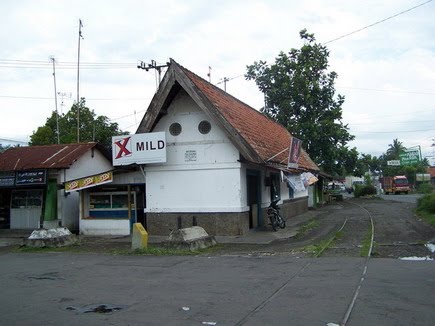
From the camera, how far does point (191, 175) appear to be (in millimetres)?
18531

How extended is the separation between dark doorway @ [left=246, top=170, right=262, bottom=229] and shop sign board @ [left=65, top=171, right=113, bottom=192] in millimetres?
6065

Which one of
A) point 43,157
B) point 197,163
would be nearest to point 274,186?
point 197,163

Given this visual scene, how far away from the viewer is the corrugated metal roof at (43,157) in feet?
71.1

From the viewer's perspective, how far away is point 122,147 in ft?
62.0

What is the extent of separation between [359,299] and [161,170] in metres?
12.7

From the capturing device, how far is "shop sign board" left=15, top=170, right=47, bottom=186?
69.5ft

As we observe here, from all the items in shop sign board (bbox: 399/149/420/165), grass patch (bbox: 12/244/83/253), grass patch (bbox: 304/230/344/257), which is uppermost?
shop sign board (bbox: 399/149/420/165)

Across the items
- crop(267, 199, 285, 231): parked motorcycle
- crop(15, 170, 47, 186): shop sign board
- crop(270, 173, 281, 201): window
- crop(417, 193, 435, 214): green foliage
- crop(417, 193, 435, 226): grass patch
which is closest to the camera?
crop(267, 199, 285, 231): parked motorcycle

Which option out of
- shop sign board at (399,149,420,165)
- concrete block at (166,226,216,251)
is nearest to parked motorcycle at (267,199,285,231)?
concrete block at (166,226,216,251)

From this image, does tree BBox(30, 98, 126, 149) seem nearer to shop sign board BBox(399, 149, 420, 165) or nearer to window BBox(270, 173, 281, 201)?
window BBox(270, 173, 281, 201)

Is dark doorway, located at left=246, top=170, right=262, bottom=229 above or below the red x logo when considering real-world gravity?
below

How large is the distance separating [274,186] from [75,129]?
2544cm

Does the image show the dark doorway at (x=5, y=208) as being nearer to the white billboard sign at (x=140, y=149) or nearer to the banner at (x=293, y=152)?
the white billboard sign at (x=140, y=149)

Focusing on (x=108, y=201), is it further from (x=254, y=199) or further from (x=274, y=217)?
(x=274, y=217)
